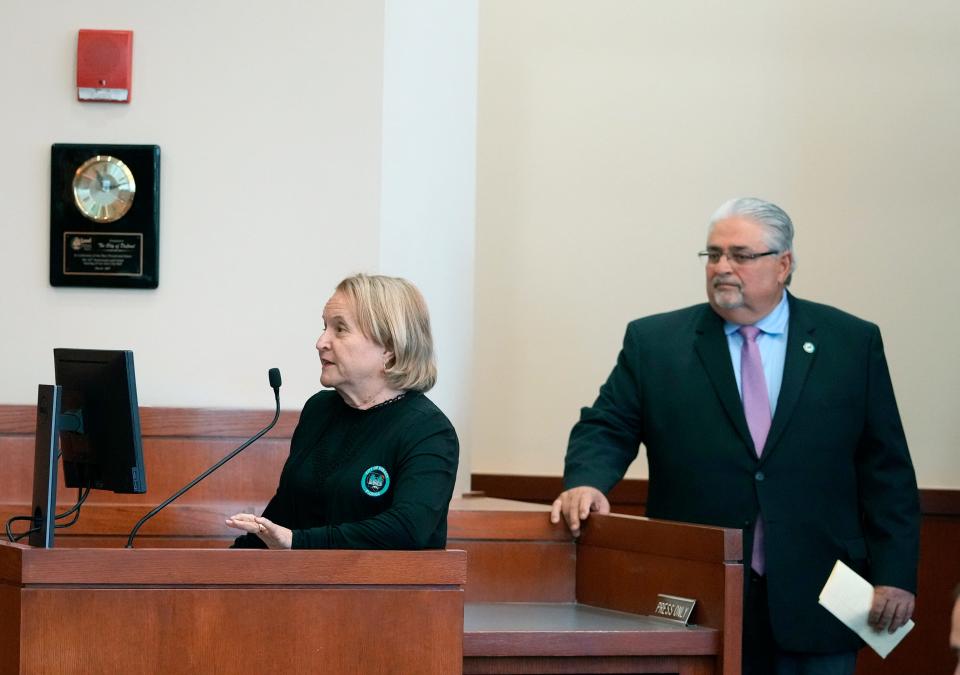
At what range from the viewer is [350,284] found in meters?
2.87

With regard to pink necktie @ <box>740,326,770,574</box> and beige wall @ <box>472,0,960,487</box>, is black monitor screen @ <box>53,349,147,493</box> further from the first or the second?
beige wall @ <box>472,0,960,487</box>

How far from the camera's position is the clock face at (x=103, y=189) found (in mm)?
3812

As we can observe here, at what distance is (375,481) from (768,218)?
4.43 ft

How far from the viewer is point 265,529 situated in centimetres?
240

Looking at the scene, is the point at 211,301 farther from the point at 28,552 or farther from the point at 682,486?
the point at 28,552

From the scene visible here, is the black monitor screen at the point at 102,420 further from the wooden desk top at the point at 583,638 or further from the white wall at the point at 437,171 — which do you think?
the white wall at the point at 437,171

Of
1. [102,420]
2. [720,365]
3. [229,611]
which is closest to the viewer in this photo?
[229,611]

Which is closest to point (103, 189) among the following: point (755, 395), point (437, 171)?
point (437, 171)

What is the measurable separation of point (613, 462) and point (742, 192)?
2.12 metres

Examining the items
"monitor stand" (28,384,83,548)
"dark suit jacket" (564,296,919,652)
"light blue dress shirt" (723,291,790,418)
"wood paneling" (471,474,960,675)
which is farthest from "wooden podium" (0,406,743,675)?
"wood paneling" (471,474,960,675)

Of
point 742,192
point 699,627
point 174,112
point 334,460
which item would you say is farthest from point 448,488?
point 742,192

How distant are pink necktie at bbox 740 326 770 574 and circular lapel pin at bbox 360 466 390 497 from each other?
1.05 meters

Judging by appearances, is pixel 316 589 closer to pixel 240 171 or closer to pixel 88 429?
pixel 88 429

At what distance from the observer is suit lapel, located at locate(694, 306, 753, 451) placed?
11.0 feet
